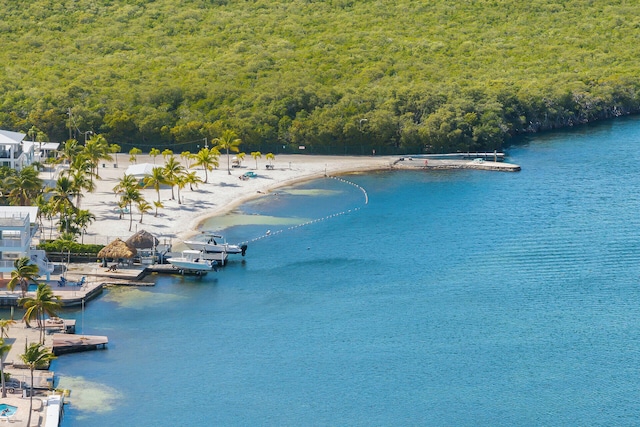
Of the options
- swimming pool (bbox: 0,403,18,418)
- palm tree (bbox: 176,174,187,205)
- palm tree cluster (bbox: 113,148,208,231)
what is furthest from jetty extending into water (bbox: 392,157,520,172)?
swimming pool (bbox: 0,403,18,418)

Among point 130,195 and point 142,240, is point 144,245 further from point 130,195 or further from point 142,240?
point 130,195

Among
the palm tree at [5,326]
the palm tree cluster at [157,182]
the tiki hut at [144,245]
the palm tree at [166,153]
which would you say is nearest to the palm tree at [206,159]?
the palm tree cluster at [157,182]

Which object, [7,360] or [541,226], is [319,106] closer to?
[541,226]

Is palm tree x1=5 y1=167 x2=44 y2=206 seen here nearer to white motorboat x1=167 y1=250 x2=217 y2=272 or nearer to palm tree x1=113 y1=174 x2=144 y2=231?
palm tree x1=113 y1=174 x2=144 y2=231

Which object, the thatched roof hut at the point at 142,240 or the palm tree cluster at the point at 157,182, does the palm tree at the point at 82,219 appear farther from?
the thatched roof hut at the point at 142,240

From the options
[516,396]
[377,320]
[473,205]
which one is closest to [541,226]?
[473,205]
